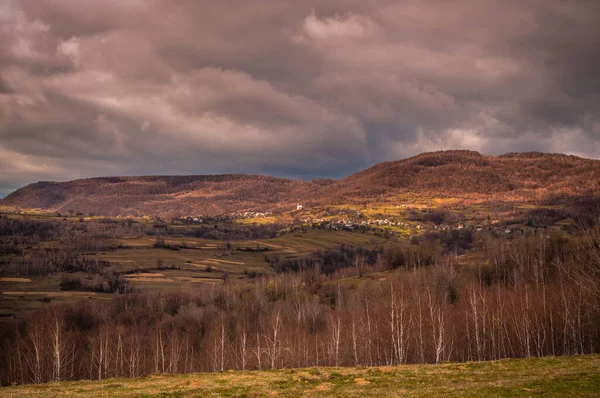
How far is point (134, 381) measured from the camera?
36406 mm

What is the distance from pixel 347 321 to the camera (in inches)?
3487

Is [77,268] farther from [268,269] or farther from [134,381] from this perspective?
[134,381]

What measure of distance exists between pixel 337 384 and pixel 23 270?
19711 centimetres

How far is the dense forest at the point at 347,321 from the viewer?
6419 cm

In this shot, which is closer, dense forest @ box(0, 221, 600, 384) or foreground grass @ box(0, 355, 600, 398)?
foreground grass @ box(0, 355, 600, 398)

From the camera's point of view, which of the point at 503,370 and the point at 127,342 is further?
the point at 127,342

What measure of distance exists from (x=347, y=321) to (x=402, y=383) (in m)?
61.3

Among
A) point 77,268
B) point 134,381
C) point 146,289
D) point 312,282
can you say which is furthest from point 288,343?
point 77,268

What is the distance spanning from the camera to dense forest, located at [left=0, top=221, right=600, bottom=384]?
Result: 64.2 metres

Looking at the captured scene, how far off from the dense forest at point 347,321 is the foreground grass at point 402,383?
23.0m

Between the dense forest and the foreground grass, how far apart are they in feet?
75.3

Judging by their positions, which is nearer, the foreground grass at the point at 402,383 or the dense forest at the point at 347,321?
the foreground grass at the point at 402,383

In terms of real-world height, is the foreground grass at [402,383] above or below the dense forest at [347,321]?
above

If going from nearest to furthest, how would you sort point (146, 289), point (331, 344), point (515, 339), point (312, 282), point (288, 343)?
point (515, 339) → point (331, 344) → point (288, 343) → point (312, 282) → point (146, 289)
